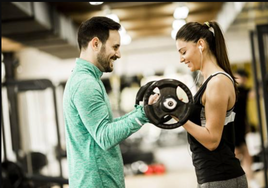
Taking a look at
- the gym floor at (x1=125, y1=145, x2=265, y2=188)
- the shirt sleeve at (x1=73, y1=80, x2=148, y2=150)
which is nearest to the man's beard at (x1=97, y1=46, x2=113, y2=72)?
the shirt sleeve at (x1=73, y1=80, x2=148, y2=150)

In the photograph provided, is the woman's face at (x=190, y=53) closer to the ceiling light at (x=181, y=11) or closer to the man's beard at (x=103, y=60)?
the man's beard at (x=103, y=60)

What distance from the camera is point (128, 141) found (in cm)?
1137

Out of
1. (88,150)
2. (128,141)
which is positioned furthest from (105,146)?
(128,141)

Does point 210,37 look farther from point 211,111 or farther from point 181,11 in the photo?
point 181,11

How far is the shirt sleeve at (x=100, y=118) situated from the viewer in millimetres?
1942

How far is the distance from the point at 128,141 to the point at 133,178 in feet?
A: 5.79

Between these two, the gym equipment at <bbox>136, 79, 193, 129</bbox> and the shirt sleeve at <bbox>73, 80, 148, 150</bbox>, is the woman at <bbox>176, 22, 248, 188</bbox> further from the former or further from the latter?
the shirt sleeve at <bbox>73, 80, 148, 150</bbox>

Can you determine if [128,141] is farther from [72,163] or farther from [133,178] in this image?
[72,163]

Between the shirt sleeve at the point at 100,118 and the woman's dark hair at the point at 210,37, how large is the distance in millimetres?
431

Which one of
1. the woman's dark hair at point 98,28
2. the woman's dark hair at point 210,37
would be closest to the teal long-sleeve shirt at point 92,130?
the woman's dark hair at point 98,28

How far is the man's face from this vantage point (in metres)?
2.18

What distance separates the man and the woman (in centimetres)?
28

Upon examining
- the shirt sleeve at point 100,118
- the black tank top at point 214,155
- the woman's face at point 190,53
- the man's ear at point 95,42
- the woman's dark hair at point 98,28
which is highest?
the woman's dark hair at point 98,28

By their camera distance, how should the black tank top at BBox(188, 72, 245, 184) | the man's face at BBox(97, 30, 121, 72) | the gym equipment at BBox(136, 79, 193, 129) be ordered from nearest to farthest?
the gym equipment at BBox(136, 79, 193, 129) → the black tank top at BBox(188, 72, 245, 184) → the man's face at BBox(97, 30, 121, 72)
